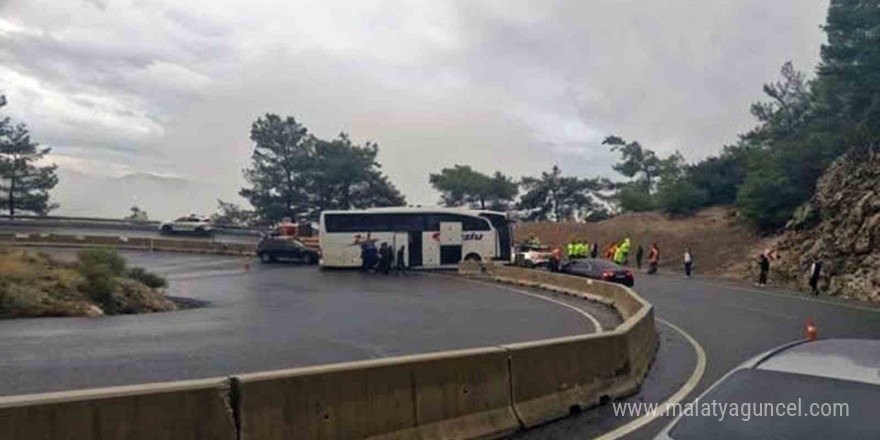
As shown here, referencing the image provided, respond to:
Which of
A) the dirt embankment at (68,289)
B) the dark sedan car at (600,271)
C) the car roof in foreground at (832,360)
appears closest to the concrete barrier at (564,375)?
the car roof in foreground at (832,360)

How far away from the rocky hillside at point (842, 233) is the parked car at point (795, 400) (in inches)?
1167

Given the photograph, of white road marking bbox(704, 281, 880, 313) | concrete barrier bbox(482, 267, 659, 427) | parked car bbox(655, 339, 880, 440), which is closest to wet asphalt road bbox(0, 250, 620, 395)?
concrete barrier bbox(482, 267, 659, 427)

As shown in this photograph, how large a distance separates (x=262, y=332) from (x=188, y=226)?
5264 cm

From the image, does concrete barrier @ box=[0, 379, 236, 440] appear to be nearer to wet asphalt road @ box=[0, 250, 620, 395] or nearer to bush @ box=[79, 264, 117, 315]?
wet asphalt road @ box=[0, 250, 620, 395]

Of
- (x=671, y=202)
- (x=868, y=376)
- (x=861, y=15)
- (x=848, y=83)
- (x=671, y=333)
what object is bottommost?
(x=671, y=333)

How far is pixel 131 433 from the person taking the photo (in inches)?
199

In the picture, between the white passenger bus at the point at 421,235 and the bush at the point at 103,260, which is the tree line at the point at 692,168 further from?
the bush at the point at 103,260

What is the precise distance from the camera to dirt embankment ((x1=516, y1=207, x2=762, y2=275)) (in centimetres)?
4991

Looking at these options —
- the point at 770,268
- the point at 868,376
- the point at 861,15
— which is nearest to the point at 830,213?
the point at 770,268

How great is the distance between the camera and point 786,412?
429cm

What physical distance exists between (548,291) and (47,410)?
26264 millimetres

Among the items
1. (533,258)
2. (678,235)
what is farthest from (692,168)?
(533,258)

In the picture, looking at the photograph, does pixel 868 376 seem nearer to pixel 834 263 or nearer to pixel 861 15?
pixel 834 263

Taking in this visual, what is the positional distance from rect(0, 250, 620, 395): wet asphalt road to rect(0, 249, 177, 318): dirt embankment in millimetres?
1281
